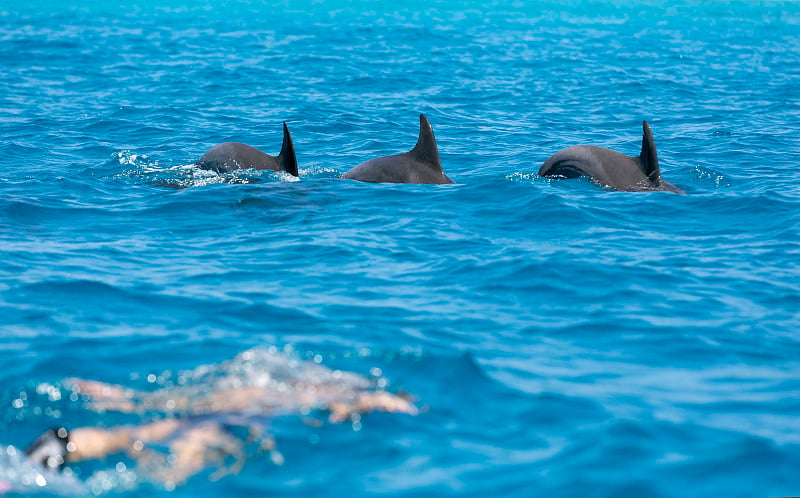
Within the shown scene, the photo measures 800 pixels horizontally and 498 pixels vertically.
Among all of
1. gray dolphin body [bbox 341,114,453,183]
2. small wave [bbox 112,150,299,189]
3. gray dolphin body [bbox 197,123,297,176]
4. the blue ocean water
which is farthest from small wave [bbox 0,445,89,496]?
gray dolphin body [bbox 341,114,453,183]

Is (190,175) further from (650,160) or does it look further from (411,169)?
(650,160)

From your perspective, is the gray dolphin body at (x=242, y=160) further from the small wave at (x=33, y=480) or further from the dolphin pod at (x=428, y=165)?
the small wave at (x=33, y=480)

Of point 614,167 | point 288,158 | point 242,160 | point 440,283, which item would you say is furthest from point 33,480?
point 614,167

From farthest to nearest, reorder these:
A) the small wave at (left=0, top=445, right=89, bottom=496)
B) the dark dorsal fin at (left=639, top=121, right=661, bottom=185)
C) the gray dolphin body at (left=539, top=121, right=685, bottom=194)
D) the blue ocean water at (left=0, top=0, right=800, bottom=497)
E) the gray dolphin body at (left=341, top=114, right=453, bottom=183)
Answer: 1. the gray dolphin body at (left=341, top=114, right=453, bottom=183)
2. the gray dolphin body at (left=539, top=121, right=685, bottom=194)
3. the dark dorsal fin at (left=639, top=121, right=661, bottom=185)
4. the blue ocean water at (left=0, top=0, right=800, bottom=497)
5. the small wave at (left=0, top=445, right=89, bottom=496)

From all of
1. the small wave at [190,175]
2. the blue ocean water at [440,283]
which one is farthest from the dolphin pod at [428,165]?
the blue ocean water at [440,283]

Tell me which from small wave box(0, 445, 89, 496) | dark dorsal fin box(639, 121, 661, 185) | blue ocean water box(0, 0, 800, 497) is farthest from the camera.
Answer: dark dorsal fin box(639, 121, 661, 185)

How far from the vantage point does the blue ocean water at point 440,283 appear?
6.46 metres

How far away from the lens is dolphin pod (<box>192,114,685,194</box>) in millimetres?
14422

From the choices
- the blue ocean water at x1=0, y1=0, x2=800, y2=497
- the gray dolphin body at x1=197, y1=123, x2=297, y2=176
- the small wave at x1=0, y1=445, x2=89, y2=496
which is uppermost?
the gray dolphin body at x1=197, y1=123, x2=297, y2=176

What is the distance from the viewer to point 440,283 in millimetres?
10078

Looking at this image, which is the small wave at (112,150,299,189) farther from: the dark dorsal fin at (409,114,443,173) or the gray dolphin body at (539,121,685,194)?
the gray dolphin body at (539,121,685,194)

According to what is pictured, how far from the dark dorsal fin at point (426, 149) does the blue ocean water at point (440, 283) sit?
624 mm

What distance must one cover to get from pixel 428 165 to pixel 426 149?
0.86 feet

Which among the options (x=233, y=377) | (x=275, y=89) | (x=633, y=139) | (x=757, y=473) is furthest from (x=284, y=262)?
(x=275, y=89)
